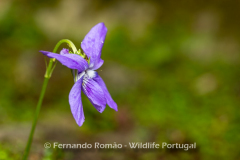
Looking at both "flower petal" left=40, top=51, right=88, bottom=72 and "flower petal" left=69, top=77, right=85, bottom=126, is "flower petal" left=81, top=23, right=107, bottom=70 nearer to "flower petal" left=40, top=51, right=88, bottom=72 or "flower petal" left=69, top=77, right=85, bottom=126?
"flower petal" left=40, top=51, right=88, bottom=72

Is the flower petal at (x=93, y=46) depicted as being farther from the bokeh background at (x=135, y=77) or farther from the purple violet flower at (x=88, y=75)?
the bokeh background at (x=135, y=77)

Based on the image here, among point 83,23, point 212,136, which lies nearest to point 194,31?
point 83,23

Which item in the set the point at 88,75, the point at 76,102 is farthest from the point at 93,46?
the point at 76,102

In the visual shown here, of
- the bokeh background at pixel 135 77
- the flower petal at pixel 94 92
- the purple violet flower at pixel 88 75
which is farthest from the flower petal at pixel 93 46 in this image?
the bokeh background at pixel 135 77

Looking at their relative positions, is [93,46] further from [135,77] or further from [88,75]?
[135,77]

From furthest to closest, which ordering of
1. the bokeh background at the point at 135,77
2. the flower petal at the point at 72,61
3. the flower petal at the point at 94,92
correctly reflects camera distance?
the bokeh background at the point at 135,77 < the flower petal at the point at 94,92 < the flower petal at the point at 72,61

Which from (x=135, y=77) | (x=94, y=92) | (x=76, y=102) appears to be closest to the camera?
(x=76, y=102)
